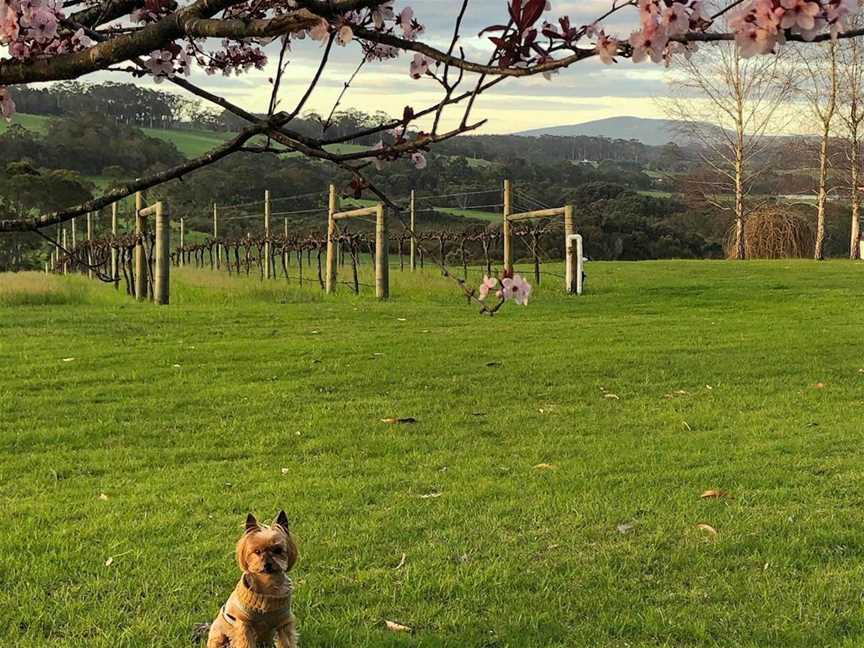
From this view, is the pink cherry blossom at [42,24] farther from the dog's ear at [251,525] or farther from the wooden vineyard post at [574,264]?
the wooden vineyard post at [574,264]

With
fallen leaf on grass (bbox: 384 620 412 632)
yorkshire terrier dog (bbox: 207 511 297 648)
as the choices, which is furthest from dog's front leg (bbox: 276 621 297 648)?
fallen leaf on grass (bbox: 384 620 412 632)

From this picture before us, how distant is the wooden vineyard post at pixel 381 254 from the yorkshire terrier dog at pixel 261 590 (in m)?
13.6

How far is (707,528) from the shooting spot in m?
4.18

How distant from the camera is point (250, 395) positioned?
752cm

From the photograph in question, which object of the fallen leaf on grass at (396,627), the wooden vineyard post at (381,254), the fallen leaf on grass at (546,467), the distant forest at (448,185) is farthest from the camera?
the distant forest at (448,185)

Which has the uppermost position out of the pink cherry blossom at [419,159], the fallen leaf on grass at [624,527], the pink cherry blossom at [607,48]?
the pink cherry blossom at [607,48]

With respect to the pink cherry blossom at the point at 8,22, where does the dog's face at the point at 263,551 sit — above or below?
below

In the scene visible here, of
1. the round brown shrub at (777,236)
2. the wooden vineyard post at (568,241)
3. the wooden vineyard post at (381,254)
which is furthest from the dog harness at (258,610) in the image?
the round brown shrub at (777,236)

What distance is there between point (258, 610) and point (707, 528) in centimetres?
246

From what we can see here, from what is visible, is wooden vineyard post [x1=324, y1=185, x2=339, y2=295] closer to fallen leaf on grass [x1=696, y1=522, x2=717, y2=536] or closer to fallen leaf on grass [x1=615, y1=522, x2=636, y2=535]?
fallen leaf on grass [x1=615, y1=522, x2=636, y2=535]

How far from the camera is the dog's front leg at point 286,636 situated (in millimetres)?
2662

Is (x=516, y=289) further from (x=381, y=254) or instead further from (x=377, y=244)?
(x=381, y=254)

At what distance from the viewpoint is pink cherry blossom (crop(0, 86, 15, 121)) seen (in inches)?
105

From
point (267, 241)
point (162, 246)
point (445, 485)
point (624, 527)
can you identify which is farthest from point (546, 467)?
point (267, 241)
